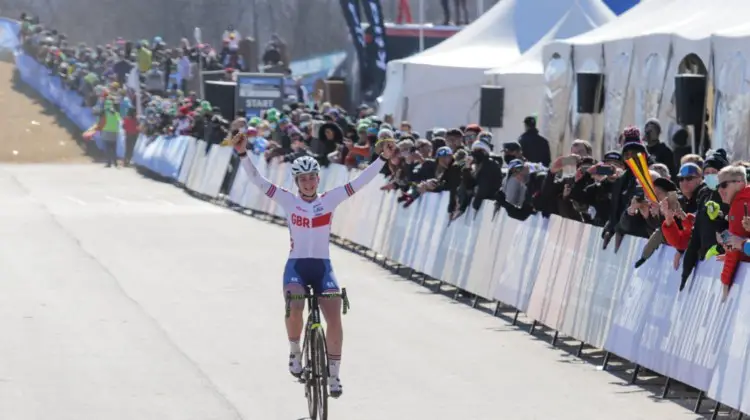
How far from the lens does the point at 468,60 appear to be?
34656 millimetres

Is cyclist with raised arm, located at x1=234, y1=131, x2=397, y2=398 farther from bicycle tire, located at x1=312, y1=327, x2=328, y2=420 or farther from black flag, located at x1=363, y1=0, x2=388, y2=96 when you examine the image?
black flag, located at x1=363, y1=0, x2=388, y2=96

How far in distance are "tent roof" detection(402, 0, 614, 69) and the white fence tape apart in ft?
36.5

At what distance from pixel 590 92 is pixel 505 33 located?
1023cm

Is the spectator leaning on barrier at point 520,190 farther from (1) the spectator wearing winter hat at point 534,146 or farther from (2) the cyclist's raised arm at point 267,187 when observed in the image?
(2) the cyclist's raised arm at point 267,187

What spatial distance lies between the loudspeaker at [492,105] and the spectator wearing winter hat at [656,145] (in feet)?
43.4

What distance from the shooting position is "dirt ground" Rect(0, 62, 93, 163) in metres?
53.4

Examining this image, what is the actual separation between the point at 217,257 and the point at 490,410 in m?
11.6

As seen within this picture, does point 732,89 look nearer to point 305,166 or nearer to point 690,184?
point 690,184

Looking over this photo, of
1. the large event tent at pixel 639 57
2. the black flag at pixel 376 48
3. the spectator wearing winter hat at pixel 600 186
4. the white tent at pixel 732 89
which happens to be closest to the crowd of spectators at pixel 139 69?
the black flag at pixel 376 48

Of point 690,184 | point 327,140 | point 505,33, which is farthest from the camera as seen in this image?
point 505,33

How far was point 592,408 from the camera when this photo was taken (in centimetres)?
1142

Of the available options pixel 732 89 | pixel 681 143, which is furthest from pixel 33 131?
pixel 681 143

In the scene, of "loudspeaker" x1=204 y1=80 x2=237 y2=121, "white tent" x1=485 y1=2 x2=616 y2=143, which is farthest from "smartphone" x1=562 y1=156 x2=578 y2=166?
"loudspeaker" x1=204 y1=80 x2=237 y2=121

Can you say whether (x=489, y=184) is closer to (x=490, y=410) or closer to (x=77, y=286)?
(x=77, y=286)
